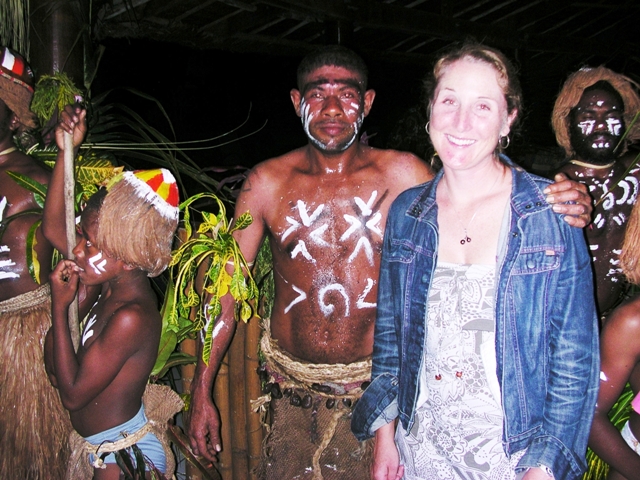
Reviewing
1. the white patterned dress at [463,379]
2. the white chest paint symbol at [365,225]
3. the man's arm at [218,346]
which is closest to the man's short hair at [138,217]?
the man's arm at [218,346]

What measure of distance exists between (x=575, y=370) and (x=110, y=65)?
19.4ft

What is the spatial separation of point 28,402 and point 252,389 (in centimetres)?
104

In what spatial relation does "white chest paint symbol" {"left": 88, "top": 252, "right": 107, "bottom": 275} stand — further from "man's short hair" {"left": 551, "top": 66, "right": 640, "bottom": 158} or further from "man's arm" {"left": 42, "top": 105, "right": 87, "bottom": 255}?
"man's short hair" {"left": 551, "top": 66, "right": 640, "bottom": 158}

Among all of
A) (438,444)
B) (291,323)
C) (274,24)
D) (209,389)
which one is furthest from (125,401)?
(274,24)

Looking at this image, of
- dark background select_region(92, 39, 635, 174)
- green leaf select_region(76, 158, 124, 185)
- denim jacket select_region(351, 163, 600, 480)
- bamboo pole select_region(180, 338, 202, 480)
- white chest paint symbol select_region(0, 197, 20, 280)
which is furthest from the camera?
dark background select_region(92, 39, 635, 174)

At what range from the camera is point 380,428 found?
1826 mm

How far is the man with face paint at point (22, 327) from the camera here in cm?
213

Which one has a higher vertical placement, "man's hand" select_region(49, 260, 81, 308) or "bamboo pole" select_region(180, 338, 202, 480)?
"man's hand" select_region(49, 260, 81, 308)

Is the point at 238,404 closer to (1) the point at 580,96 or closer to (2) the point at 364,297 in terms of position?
(2) the point at 364,297

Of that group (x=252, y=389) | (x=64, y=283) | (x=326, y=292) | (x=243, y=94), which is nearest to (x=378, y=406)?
(x=326, y=292)

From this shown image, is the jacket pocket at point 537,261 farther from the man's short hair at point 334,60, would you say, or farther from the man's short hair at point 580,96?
the man's short hair at point 580,96

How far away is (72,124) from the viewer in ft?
5.81

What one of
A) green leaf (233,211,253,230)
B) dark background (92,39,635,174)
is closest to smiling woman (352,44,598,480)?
green leaf (233,211,253,230)

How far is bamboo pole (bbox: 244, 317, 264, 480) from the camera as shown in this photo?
2.80 metres
